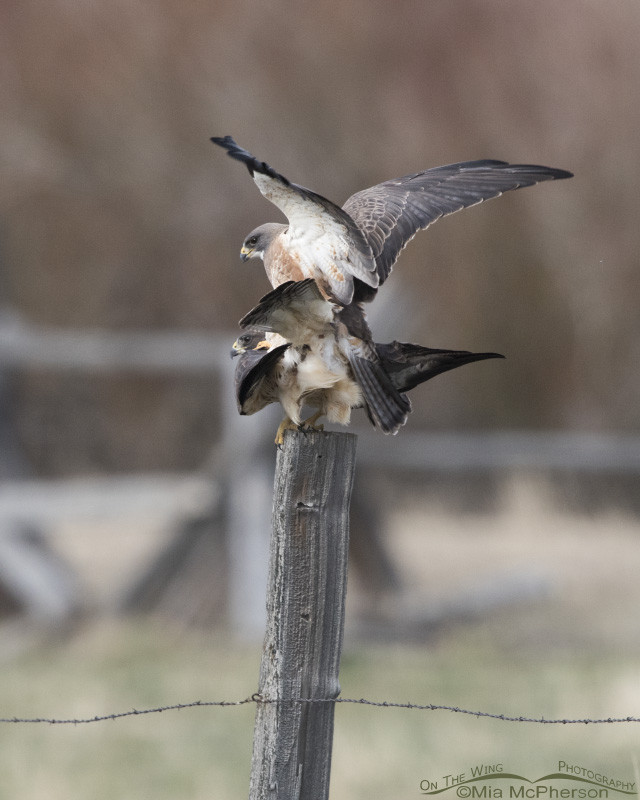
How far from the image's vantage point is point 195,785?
190 inches

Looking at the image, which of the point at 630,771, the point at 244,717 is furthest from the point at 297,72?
the point at 630,771

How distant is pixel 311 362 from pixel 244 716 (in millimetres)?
3450

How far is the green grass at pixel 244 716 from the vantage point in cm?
484

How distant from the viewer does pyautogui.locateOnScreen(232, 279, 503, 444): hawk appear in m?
2.76

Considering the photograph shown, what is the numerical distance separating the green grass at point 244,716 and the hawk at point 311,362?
230 cm

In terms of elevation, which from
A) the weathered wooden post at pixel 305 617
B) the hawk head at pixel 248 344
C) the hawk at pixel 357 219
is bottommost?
→ the weathered wooden post at pixel 305 617

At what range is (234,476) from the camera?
7.11 metres

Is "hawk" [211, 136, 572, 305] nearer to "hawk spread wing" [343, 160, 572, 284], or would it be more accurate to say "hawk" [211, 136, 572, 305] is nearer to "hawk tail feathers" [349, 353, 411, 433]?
"hawk spread wing" [343, 160, 572, 284]

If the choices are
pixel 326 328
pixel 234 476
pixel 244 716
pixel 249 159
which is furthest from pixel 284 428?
pixel 234 476

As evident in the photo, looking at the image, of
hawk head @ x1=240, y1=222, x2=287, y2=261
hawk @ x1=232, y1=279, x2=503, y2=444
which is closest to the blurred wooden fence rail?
hawk head @ x1=240, y1=222, x2=287, y2=261

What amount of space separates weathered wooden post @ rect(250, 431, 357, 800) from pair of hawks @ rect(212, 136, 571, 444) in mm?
225

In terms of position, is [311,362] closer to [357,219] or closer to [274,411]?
[357,219]

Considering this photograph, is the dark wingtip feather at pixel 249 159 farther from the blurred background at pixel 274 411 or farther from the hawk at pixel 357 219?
the blurred background at pixel 274 411

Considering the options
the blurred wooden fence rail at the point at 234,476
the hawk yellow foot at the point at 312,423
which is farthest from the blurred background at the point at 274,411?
the hawk yellow foot at the point at 312,423
